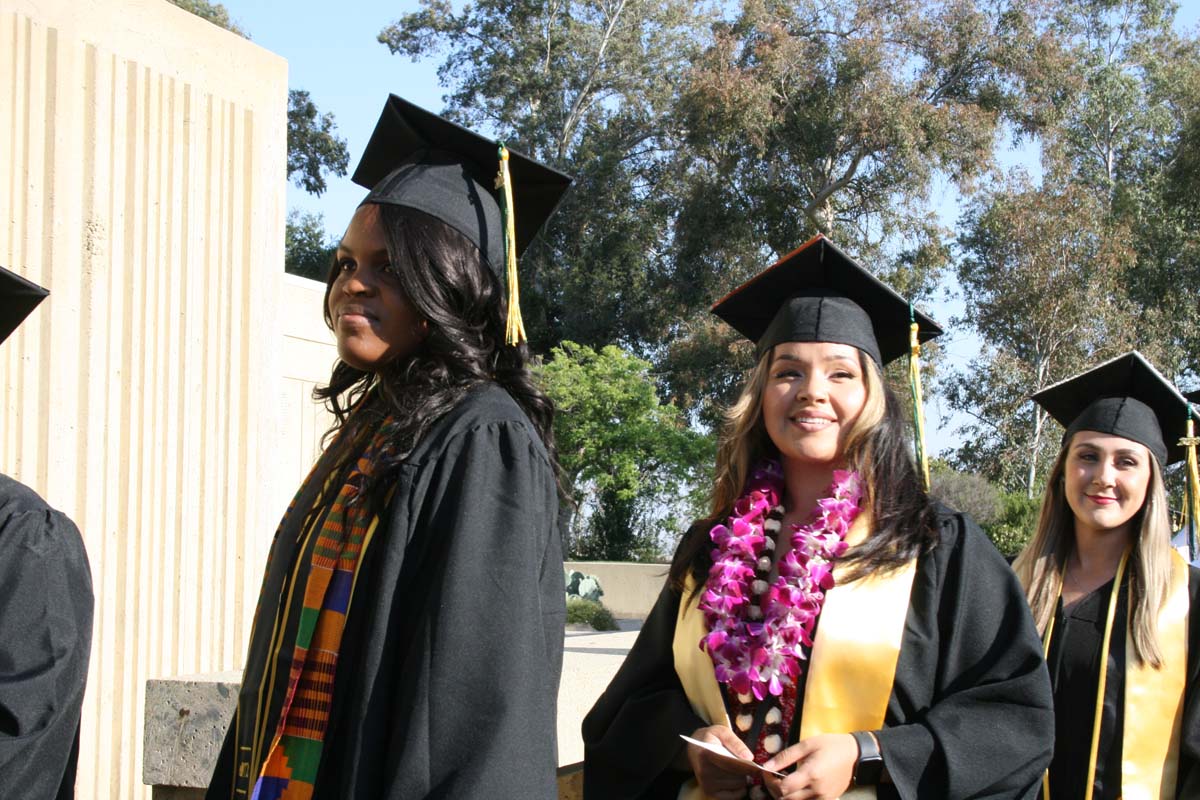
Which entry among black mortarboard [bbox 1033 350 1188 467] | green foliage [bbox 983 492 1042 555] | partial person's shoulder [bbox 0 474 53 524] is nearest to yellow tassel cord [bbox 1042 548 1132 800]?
black mortarboard [bbox 1033 350 1188 467]

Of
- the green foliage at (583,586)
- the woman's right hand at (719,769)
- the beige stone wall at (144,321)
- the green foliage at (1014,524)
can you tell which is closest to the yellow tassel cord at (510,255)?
the woman's right hand at (719,769)

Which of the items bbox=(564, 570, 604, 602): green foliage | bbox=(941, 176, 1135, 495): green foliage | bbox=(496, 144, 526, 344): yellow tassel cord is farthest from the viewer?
bbox=(941, 176, 1135, 495): green foliage

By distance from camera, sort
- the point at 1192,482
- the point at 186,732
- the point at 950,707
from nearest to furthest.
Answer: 1. the point at 950,707
2. the point at 186,732
3. the point at 1192,482

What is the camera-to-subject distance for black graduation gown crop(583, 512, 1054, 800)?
253cm

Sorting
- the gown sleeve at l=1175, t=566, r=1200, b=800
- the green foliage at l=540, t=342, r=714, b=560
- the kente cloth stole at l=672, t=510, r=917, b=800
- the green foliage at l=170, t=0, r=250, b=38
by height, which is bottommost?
the gown sleeve at l=1175, t=566, r=1200, b=800

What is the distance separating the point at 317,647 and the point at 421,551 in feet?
0.80

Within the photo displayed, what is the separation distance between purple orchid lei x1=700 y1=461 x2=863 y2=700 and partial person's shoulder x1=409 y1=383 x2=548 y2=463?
0.94m

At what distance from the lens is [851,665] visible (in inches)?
104

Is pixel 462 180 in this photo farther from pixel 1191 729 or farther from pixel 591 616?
pixel 591 616

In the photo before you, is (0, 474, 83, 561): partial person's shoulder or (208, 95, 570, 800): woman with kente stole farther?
(0, 474, 83, 561): partial person's shoulder

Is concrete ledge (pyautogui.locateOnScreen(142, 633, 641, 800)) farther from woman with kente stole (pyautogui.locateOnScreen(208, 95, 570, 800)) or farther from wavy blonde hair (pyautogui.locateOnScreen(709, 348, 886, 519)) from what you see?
woman with kente stole (pyautogui.locateOnScreen(208, 95, 570, 800))

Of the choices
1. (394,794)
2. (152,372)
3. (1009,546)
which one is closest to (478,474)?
(394,794)

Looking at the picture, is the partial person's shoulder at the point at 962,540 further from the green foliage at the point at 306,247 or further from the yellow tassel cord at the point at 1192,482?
the green foliage at the point at 306,247

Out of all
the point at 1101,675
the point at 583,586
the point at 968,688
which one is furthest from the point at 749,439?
the point at 583,586
